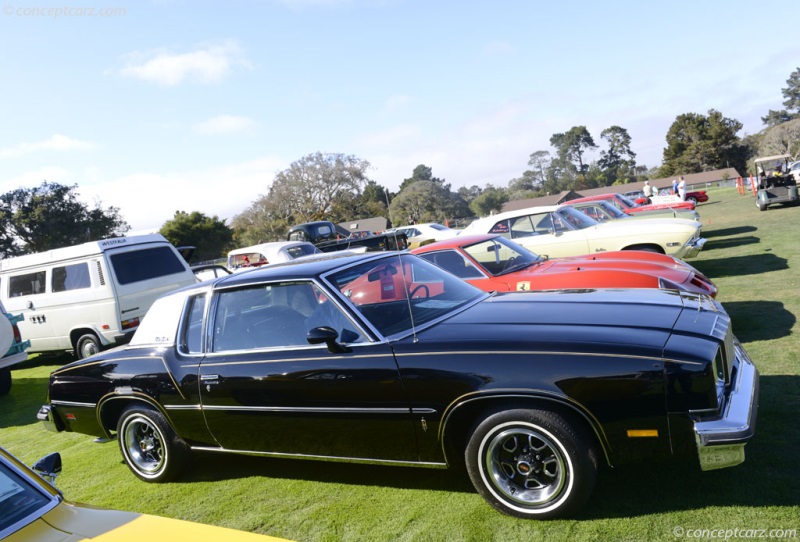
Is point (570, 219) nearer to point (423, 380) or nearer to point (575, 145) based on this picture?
point (423, 380)

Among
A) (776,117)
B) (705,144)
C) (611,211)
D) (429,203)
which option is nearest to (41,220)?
(429,203)

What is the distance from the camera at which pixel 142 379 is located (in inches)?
171

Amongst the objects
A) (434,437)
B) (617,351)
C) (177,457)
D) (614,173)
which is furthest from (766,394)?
(614,173)

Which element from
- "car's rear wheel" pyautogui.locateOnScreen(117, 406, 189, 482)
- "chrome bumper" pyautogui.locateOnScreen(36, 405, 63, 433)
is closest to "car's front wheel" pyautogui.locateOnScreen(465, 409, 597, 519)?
"car's rear wheel" pyautogui.locateOnScreen(117, 406, 189, 482)

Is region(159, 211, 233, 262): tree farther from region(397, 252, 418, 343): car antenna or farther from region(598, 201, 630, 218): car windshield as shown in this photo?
region(397, 252, 418, 343): car antenna

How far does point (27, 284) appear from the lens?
1066 centimetres

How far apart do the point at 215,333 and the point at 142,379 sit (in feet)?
2.42

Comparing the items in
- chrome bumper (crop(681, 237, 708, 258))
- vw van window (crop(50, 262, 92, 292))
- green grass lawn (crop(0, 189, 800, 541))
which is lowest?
green grass lawn (crop(0, 189, 800, 541))

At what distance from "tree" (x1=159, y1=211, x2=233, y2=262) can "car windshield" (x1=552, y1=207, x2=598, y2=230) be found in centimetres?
4704

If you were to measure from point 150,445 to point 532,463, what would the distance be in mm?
3158

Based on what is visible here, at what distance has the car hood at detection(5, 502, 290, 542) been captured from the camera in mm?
2139

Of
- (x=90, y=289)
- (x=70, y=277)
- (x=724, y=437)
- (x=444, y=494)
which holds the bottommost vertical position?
(x=444, y=494)

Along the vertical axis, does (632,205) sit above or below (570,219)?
below

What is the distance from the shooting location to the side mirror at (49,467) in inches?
107
